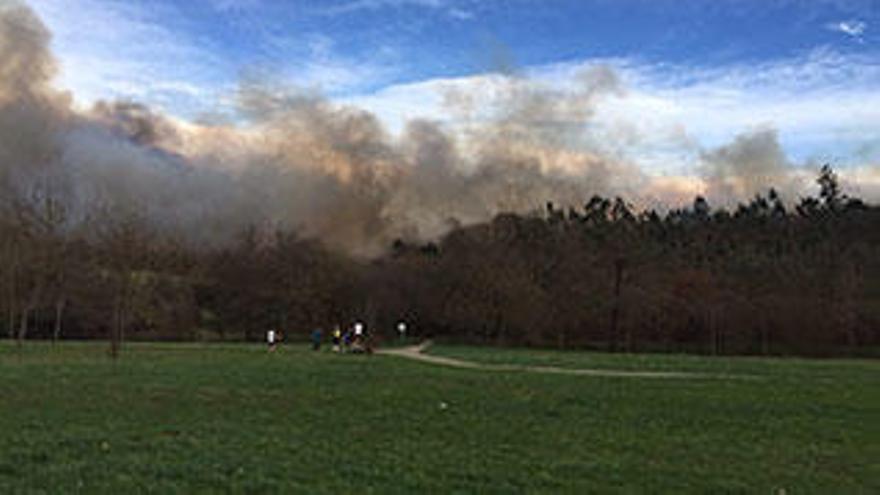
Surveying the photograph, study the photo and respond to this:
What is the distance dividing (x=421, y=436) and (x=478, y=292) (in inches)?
3211

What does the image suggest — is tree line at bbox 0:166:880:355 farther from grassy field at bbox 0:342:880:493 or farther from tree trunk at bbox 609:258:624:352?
grassy field at bbox 0:342:880:493

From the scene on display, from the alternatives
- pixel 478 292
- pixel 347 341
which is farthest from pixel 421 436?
pixel 478 292

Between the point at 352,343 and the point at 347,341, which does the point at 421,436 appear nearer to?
the point at 352,343

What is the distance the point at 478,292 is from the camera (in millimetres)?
98812

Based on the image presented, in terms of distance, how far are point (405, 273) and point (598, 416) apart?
8943 cm

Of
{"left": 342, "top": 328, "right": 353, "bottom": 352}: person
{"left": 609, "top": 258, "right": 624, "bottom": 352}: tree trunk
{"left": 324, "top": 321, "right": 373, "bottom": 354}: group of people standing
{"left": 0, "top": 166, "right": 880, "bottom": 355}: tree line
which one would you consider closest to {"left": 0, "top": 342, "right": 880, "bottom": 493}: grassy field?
{"left": 324, "top": 321, "right": 373, "bottom": 354}: group of people standing

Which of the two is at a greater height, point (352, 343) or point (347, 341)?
point (347, 341)

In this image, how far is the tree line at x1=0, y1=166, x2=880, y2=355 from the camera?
245ft

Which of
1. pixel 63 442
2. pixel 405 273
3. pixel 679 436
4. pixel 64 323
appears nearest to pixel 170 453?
pixel 63 442

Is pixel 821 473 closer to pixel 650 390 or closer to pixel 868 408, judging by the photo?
pixel 868 408

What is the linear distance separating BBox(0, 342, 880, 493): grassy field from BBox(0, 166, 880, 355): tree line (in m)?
43.9

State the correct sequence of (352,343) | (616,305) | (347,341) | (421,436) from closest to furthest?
(421,436) → (352,343) → (347,341) → (616,305)

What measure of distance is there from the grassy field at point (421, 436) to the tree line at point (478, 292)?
43.9 meters

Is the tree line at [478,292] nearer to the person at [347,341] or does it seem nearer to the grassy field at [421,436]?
the person at [347,341]
